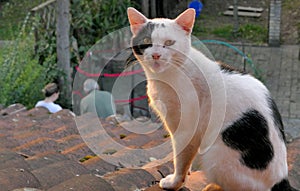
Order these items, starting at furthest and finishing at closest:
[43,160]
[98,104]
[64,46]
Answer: [64,46] < [98,104] < [43,160]

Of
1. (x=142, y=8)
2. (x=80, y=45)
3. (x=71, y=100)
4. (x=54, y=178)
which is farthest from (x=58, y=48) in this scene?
(x=54, y=178)

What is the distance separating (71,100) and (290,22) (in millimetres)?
8229

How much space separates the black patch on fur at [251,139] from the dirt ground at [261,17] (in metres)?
10.6

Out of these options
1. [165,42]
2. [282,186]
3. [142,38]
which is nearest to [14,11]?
[142,38]

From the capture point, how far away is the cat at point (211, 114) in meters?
2.40

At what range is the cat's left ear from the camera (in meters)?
2.48

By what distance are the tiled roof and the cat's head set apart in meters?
0.65

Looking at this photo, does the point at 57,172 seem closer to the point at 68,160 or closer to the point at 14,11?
the point at 68,160

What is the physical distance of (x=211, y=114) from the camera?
2.44 m

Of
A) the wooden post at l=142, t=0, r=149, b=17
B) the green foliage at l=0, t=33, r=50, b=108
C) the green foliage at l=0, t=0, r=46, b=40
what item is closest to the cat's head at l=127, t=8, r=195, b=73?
the green foliage at l=0, t=33, r=50, b=108

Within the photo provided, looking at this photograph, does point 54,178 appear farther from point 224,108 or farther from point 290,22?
point 290,22

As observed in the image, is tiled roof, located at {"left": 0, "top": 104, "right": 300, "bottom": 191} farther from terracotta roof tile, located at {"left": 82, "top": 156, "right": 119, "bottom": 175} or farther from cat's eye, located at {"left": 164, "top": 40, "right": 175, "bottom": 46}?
cat's eye, located at {"left": 164, "top": 40, "right": 175, "bottom": 46}

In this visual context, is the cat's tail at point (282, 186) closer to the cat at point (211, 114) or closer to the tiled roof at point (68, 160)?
the cat at point (211, 114)

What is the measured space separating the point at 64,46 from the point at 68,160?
5.47 meters
